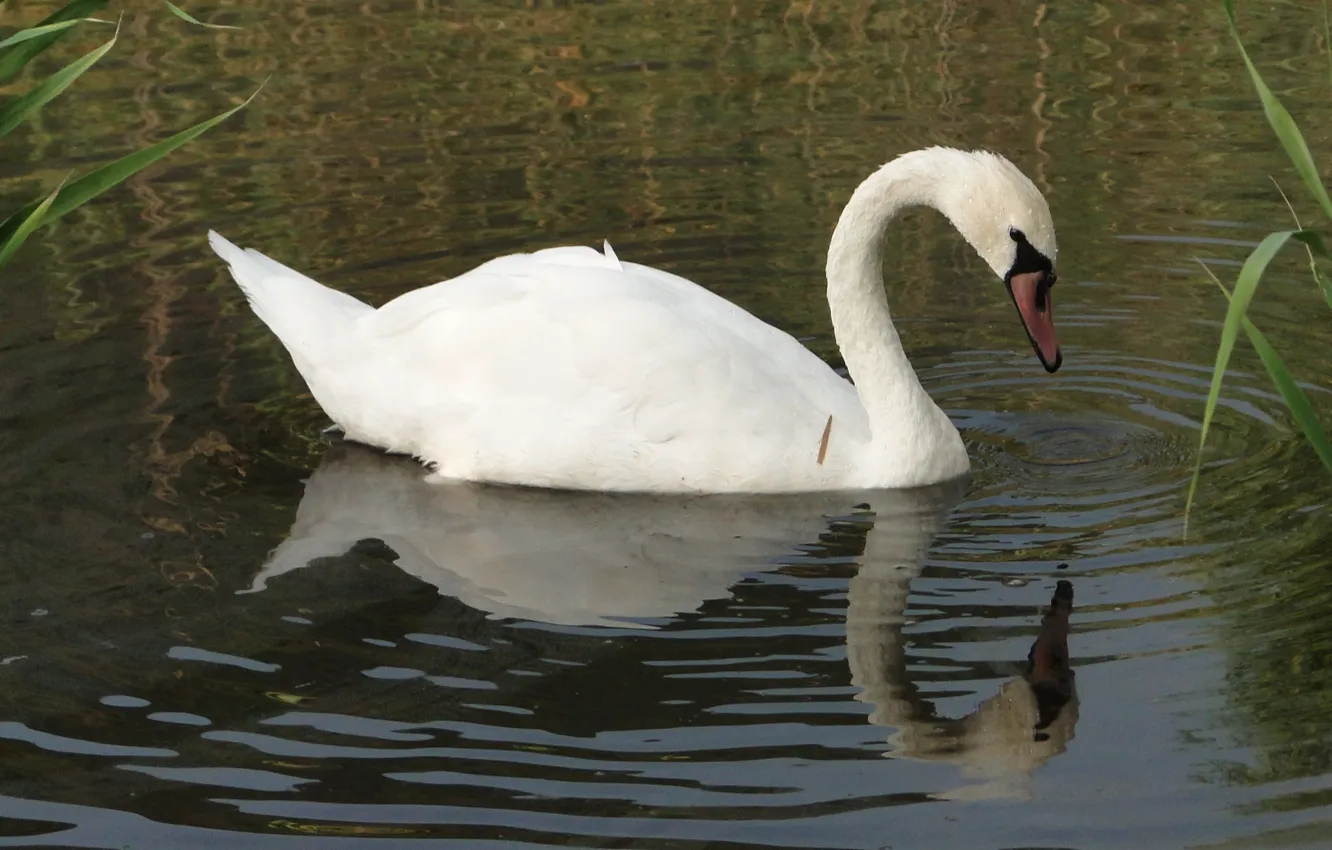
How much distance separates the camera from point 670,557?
6680 millimetres

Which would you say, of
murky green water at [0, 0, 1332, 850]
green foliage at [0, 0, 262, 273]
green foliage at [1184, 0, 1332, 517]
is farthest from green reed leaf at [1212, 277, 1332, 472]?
green foliage at [0, 0, 262, 273]

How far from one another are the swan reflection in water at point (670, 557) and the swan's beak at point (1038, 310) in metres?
0.58

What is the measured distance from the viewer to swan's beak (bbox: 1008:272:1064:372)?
22.8 ft

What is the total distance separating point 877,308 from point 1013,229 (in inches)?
30.1

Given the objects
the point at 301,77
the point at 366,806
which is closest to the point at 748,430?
the point at 366,806

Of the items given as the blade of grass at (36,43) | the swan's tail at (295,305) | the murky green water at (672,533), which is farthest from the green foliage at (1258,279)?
the swan's tail at (295,305)

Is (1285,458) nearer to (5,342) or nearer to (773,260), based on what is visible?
(773,260)

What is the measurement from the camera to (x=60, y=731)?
5535mm

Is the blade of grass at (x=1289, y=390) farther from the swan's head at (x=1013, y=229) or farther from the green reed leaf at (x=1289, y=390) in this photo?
the swan's head at (x=1013, y=229)

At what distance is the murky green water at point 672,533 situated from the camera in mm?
5121

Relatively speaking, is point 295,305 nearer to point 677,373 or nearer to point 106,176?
point 677,373

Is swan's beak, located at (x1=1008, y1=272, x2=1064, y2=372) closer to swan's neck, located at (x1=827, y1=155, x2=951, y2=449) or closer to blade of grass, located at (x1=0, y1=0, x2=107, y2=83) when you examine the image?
swan's neck, located at (x1=827, y1=155, x2=951, y2=449)

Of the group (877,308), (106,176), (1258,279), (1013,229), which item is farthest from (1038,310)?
(106,176)

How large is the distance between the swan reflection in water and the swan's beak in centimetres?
58
